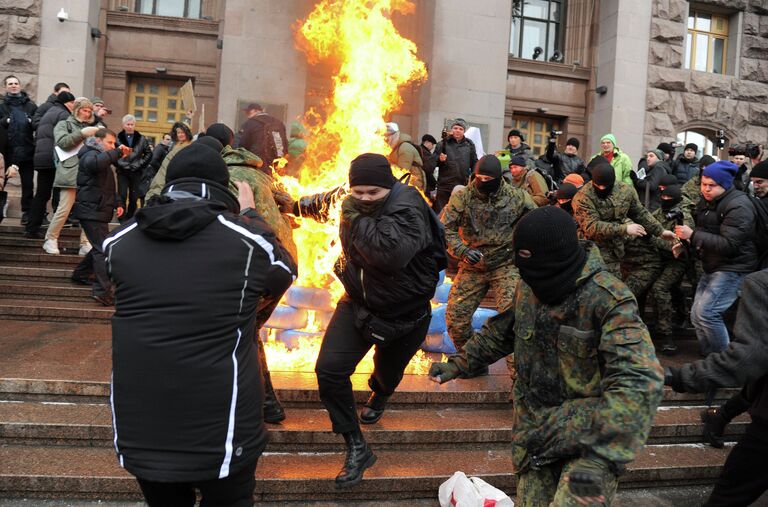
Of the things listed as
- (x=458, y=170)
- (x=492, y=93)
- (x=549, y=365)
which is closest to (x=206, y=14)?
(x=492, y=93)

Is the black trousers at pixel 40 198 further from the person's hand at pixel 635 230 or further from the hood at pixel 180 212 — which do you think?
the person's hand at pixel 635 230

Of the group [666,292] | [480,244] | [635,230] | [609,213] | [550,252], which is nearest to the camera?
[550,252]

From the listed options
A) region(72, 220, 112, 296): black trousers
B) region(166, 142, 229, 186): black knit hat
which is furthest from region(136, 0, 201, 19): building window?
region(166, 142, 229, 186): black knit hat

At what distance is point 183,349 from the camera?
2352 mm

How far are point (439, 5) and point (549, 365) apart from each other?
12.6m

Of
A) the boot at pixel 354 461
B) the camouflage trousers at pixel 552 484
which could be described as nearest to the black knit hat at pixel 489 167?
the boot at pixel 354 461

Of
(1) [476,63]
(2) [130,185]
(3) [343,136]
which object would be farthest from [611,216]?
(1) [476,63]

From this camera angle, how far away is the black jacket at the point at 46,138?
9.10 m

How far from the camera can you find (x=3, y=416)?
4469 millimetres

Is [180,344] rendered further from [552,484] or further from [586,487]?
[552,484]

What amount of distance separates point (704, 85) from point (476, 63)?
23.0 ft

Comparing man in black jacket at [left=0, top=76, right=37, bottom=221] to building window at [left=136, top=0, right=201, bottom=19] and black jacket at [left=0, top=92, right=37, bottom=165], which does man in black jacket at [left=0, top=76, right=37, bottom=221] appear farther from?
building window at [left=136, top=0, right=201, bottom=19]

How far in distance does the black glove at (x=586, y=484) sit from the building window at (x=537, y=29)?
56.0ft

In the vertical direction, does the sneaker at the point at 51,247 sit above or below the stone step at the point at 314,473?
above
